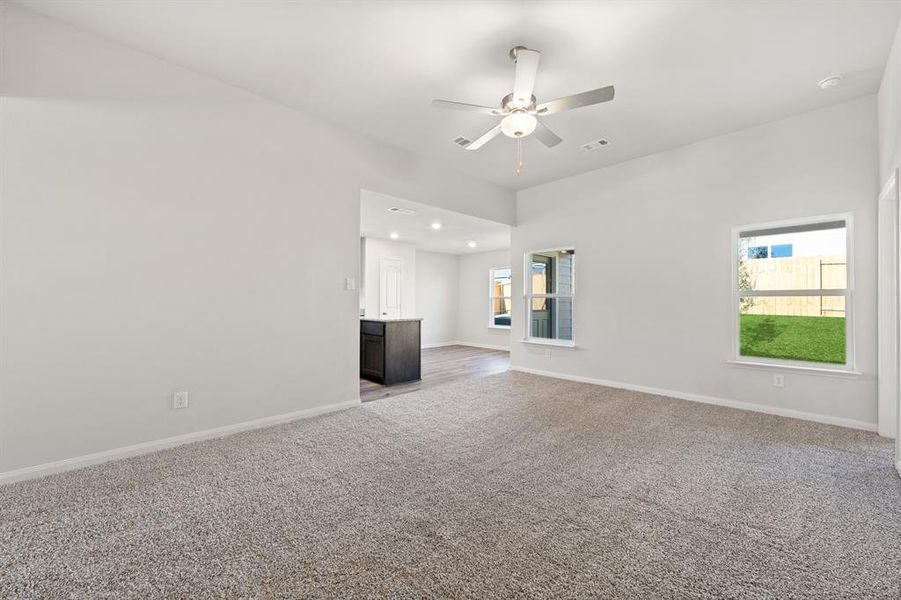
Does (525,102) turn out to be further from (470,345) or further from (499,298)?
(470,345)

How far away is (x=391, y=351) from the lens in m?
5.29

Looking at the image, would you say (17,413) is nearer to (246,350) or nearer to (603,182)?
(246,350)

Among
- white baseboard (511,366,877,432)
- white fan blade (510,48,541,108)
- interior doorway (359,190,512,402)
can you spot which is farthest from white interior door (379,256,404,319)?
white fan blade (510,48,541,108)

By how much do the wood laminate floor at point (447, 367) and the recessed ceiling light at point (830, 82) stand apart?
15.6 ft

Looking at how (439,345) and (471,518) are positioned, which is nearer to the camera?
(471,518)

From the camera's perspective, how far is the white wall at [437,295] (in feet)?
31.5

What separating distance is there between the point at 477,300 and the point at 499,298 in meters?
0.65

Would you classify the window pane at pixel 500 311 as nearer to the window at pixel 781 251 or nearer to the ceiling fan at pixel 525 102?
the window at pixel 781 251

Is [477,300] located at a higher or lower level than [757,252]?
lower

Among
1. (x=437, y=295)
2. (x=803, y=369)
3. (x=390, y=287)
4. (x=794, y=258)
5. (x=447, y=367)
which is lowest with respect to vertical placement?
(x=447, y=367)

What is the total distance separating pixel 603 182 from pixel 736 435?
3.33 metres

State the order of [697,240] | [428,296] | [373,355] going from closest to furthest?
1. [697,240]
2. [373,355]
3. [428,296]

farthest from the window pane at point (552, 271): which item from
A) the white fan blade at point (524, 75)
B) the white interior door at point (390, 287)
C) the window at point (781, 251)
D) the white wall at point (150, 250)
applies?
the white interior door at point (390, 287)

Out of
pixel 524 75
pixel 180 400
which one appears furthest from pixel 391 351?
pixel 524 75
